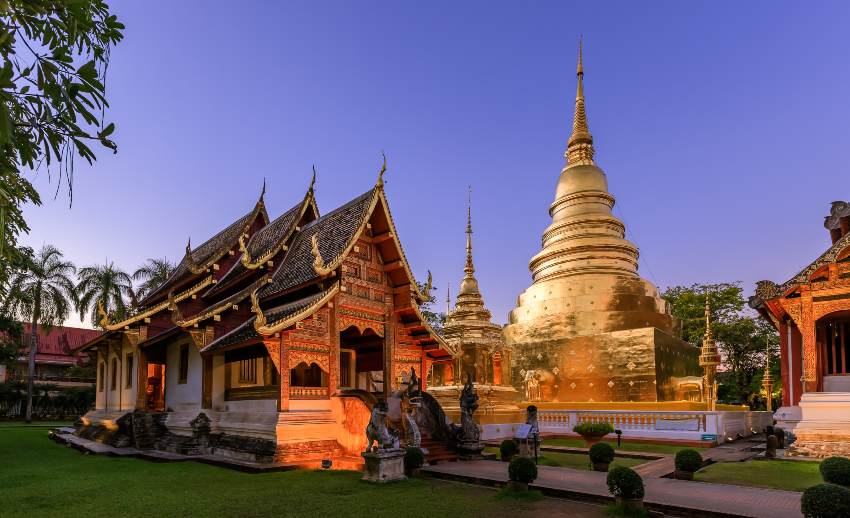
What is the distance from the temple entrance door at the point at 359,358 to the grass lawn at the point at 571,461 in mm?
4444

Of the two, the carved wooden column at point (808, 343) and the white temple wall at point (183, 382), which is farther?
the white temple wall at point (183, 382)

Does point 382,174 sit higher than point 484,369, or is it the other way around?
point 382,174

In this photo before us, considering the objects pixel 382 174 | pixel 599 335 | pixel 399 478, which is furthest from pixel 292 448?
pixel 599 335

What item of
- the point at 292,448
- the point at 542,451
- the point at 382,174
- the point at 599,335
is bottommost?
the point at 542,451

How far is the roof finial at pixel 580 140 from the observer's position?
30859mm

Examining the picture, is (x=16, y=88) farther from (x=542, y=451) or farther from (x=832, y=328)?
(x=832, y=328)

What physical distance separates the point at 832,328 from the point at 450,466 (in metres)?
11.6

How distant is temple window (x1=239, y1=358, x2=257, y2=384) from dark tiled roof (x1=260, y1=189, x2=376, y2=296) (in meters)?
2.91

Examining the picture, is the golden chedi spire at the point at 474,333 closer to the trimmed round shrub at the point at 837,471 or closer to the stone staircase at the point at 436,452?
the stone staircase at the point at 436,452

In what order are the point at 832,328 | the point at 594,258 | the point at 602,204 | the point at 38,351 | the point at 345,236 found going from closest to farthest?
the point at 345,236
the point at 832,328
the point at 594,258
the point at 602,204
the point at 38,351

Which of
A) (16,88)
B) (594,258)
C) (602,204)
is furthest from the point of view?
(602,204)

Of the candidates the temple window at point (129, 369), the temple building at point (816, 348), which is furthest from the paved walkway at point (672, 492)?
the temple window at point (129, 369)

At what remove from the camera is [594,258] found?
88.2 ft

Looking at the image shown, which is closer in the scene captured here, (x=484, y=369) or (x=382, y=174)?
(x=382, y=174)
